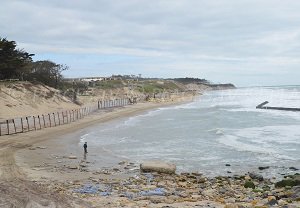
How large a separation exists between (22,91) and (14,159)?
33007mm

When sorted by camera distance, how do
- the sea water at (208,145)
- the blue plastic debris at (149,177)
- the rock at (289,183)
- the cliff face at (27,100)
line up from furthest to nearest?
1. the cliff face at (27,100)
2. the sea water at (208,145)
3. the blue plastic debris at (149,177)
4. the rock at (289,183)

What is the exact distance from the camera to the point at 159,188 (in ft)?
52.6

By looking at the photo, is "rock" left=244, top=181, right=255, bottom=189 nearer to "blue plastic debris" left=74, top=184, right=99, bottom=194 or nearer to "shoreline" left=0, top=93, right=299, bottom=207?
"shoreline" left=0, top=93, right=299, bottom=207

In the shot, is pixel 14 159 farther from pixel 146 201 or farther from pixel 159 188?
pixel 146 201

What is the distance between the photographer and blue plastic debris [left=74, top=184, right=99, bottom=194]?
14.9 metres

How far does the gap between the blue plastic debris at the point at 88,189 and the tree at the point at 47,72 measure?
51.4 meters

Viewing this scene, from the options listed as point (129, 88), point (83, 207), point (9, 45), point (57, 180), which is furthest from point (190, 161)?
point (129, 88)

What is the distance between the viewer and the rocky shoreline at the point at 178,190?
43.5 feet

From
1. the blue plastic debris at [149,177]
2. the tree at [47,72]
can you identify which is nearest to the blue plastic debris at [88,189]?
the blue plastic debris at [149,177]

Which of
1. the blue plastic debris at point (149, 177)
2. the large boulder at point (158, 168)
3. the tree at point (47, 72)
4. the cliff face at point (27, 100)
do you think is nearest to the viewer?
the blue plastic debris at point (149, 177)

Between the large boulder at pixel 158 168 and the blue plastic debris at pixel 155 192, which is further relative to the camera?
the large boulder at pixel 158 168

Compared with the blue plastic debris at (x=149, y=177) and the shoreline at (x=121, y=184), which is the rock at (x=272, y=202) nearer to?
the shoreline at (x=121, y=184)

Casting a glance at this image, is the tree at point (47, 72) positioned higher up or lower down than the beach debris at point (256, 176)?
higher up

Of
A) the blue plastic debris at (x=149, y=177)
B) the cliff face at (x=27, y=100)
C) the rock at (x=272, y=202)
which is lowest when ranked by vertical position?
the blue plastic debris at (x=149, y=177)
